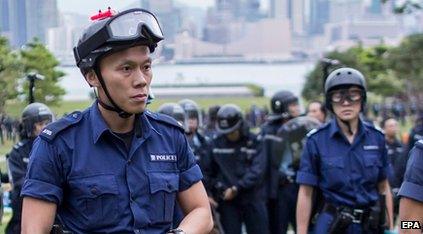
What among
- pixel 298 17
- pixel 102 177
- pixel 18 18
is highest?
pixel 298 17

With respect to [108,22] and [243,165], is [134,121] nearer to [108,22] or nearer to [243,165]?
[108,22]

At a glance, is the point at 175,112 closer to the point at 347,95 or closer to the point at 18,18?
the point at 347,95

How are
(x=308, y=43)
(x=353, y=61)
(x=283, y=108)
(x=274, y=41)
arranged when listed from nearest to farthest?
(x=283, y=108) < (x=353, y=61) < (x=274, y=41) < (x=308, y=43)

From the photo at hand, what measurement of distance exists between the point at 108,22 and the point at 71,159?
51cm

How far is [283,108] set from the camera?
34.0 ft

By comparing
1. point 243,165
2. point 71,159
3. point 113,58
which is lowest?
point 243,165

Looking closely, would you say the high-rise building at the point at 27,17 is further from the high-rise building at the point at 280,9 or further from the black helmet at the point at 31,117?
the high-rise building at the point at 280,9

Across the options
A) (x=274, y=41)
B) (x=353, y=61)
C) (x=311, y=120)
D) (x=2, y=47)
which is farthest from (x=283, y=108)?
(x=274, y=41)

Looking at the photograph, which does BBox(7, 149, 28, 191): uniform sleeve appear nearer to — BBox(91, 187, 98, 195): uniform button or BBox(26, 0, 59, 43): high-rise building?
BBox(26, 0, 59, 43): high-rise building

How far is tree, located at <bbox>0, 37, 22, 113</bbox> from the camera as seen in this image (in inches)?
269

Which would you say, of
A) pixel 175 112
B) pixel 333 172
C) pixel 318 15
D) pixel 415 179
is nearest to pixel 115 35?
pixel 415 179

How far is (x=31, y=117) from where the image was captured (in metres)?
7.31

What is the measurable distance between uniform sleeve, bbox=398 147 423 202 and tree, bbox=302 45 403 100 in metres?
34.4

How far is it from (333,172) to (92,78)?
2.86m
